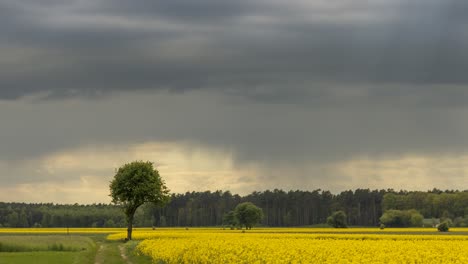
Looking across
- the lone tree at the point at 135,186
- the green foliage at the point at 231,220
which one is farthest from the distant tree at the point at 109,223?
the lone tree at the point at 135,186

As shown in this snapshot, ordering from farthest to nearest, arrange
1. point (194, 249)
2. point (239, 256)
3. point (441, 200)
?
point (441, 200)
point (194, 249)
point (239, 256)

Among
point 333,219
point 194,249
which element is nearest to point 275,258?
point 194,249

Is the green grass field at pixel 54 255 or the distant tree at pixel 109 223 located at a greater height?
the distant tree at pixel 109 223

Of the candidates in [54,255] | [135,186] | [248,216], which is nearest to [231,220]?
[248,216]

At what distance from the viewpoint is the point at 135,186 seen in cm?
8850

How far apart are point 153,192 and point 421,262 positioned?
58656 millimetres

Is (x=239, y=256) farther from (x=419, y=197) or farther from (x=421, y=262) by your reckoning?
(x=419, y=197)

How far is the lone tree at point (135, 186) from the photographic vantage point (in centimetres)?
8844

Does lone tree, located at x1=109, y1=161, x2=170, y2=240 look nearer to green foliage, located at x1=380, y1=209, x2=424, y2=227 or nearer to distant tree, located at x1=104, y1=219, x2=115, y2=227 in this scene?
green foliage, located at x1=380, y1=209, x2=424, y2=227

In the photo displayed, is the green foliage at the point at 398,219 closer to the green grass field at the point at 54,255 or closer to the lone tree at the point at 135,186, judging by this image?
the lone tree at the point at 135,186

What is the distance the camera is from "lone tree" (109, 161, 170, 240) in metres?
Result: 88.4

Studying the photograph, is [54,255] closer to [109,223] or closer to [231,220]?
[231,220]

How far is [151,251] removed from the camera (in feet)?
161

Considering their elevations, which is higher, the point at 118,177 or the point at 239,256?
the point at 118,177
